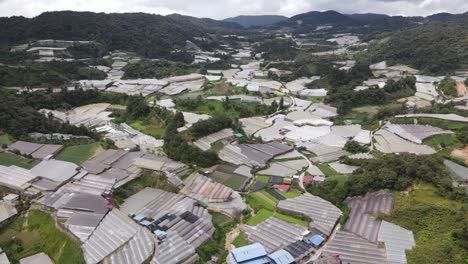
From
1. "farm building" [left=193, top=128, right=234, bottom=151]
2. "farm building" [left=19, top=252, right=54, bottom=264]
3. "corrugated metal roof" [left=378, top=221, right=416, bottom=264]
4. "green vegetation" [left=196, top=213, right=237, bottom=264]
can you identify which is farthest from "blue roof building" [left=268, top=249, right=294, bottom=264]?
"farm building" [left=193, top=128, right=234, bottom=151]

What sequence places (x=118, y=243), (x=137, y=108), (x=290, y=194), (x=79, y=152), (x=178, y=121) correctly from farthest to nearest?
(x=137, y=108), (x=178, y=121), (x=79, y=152), (x=290, y=194), (x=118, y=243)

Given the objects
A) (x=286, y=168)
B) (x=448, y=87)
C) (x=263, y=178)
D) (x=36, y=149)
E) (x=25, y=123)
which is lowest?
(x=263, y=178)

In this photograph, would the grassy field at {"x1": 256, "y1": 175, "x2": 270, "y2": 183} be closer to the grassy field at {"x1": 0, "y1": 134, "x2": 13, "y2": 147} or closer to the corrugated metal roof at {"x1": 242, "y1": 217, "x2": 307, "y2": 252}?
the corrugated metal roof at {"x1": 242, "y1": 217, "x2": 307, "y2": 252}

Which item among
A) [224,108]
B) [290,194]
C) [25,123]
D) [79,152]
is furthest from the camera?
[224,108]

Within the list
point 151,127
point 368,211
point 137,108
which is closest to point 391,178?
point 368,211

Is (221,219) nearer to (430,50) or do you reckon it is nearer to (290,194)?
(290,194)

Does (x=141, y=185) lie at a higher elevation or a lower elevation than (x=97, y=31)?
lower

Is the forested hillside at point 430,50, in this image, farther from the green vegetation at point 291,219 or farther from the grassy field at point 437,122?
the green vegetation at point 291,219
